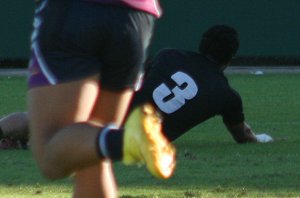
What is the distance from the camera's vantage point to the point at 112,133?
3787 millimetres

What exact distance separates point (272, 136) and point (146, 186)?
11.1ft

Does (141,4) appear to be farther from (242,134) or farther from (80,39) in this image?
(242,134)

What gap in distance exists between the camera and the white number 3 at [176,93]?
8211 mm

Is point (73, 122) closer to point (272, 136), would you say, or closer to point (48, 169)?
point (48, 169)

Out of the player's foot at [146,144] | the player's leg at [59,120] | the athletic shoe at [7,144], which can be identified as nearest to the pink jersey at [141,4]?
the player's leg at [59,120]

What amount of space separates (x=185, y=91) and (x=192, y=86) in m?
0.07

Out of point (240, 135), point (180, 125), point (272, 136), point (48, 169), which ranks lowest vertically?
point (272, 136)

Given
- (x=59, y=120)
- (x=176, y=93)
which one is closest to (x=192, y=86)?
(x=176, y=93)

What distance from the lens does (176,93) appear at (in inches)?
Result: 325

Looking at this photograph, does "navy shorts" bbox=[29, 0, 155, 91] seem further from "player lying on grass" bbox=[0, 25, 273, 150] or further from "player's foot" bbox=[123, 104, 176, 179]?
"player lying on grass" bbox=[0, 25, 273, 150]

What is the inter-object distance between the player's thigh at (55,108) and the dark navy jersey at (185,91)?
13.4ft

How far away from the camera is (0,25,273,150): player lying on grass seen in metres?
8.23

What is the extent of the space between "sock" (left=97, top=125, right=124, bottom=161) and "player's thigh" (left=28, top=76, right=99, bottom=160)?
0.76 ft

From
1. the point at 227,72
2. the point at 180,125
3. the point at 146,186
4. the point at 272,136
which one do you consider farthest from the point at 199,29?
the point at 146,186
